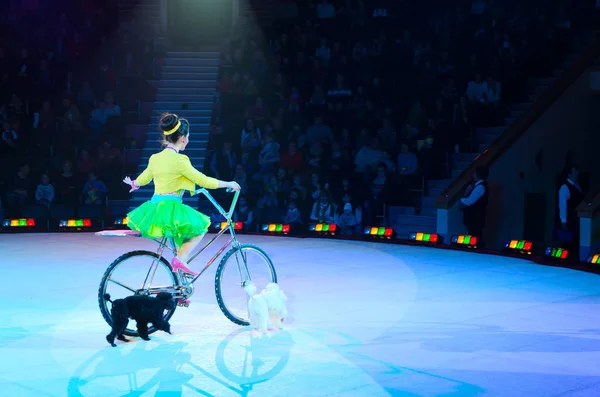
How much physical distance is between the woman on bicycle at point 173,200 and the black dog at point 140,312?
16.9 inches

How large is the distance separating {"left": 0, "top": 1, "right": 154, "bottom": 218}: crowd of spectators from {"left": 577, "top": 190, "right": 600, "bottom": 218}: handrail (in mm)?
8445

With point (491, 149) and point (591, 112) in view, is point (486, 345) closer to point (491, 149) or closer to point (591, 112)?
point (491, 149)

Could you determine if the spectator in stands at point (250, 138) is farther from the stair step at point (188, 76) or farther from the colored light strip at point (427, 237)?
the colored light strip at point (427, 237)

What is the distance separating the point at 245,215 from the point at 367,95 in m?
3.93

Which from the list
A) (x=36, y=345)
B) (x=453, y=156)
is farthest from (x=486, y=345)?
(x=453, y=156)

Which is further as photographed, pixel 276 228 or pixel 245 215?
pixel 245 215

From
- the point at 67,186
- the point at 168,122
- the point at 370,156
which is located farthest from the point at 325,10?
the point at 168,122

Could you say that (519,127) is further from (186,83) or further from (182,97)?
(186,83)

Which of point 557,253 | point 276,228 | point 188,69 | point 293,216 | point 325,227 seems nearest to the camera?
point 557,253

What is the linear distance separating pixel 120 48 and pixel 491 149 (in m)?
9.72

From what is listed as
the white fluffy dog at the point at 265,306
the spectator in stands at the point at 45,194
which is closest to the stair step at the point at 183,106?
the spectator in stands at the point at 45,194

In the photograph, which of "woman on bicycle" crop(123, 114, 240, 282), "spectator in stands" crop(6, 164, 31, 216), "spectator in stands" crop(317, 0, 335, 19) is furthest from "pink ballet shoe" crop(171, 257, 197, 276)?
"spectator in stands" crop(317, 0, 335, 19)

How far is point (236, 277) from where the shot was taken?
7773 millimetres

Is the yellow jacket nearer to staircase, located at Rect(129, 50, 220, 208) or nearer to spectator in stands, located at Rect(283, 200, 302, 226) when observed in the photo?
spectator in stands, located at Rect(283, 200, 302, 226)
